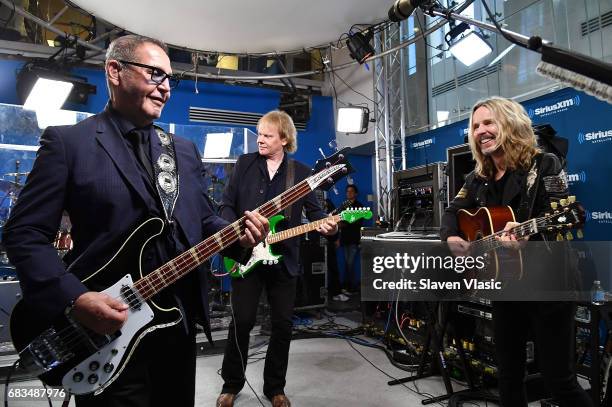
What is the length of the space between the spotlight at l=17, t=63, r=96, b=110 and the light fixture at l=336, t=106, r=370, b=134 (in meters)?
4.76

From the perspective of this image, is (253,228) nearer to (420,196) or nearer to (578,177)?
(420,196)

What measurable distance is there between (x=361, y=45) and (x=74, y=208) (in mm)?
5040

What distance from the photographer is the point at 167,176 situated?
1.62 m

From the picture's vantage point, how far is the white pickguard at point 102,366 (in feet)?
4.32

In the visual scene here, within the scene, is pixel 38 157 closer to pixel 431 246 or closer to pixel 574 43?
pixel 431 246

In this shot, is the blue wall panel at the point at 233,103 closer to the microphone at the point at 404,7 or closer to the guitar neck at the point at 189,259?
the microphone at the point at 404,7

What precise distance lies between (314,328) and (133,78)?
4284 mm

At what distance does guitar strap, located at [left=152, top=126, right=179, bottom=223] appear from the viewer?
1.55m

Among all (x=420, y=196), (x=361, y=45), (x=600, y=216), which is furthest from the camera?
(x=361, y=45)

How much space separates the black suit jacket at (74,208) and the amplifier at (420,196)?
136 inches

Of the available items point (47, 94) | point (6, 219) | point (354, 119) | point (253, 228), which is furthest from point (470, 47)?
point (47, 94)

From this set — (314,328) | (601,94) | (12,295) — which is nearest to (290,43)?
(314,328)

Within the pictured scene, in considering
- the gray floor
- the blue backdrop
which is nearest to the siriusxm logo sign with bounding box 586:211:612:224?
the blue backdrop

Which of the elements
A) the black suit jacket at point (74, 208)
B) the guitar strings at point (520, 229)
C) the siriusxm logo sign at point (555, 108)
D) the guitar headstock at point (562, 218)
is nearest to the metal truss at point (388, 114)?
the siriusxm logo sign at point (555, 108)
